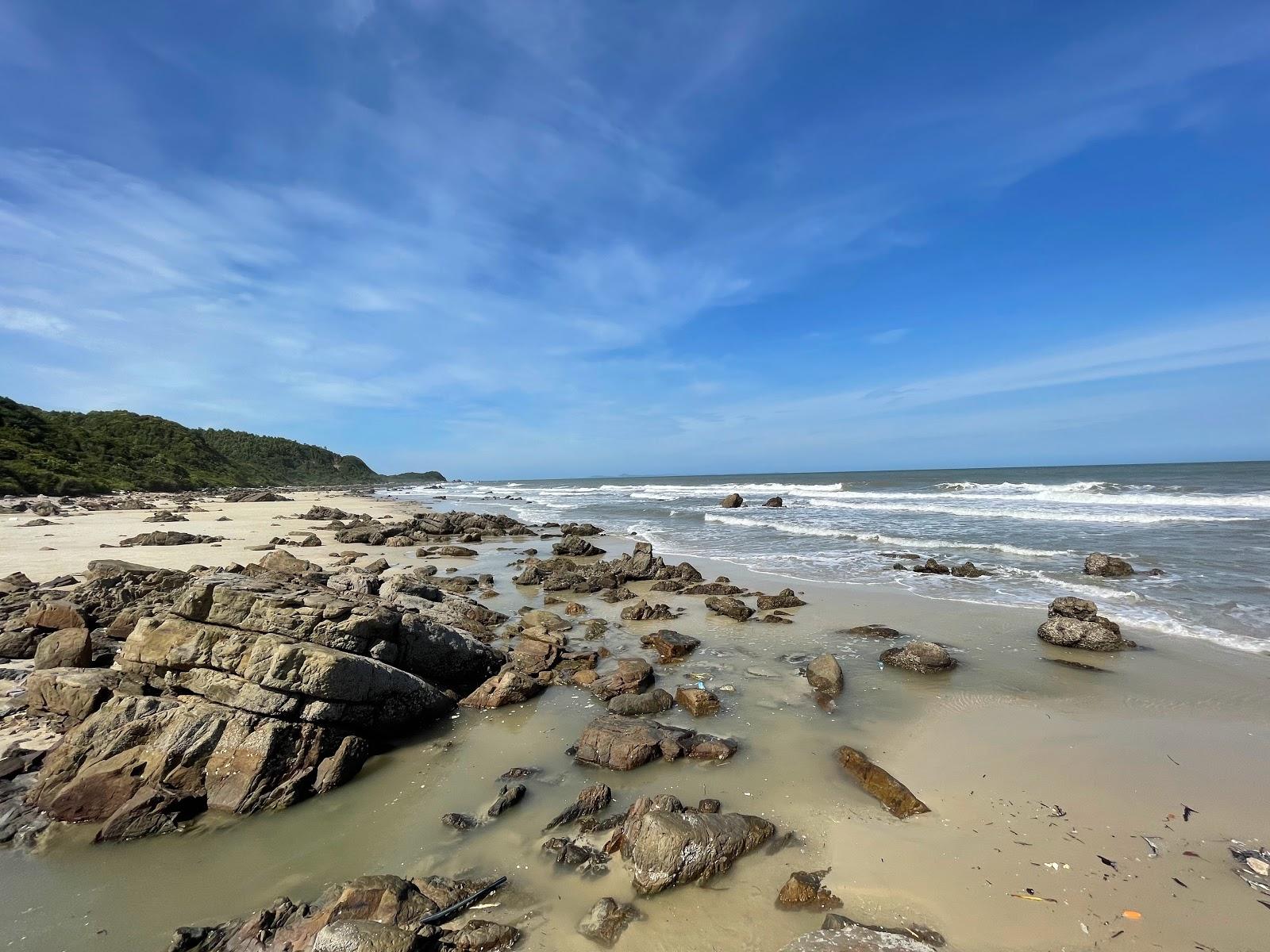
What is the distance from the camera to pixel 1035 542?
21672 mm

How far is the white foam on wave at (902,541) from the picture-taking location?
19438 millimetres

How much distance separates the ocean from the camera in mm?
12500

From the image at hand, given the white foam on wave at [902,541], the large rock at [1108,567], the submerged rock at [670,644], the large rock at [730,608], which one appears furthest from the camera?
the white foam on wave at [902,541]

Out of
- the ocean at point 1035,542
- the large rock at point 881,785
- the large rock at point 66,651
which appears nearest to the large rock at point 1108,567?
the ocean at point 1035,542

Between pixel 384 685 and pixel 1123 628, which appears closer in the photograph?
pixel 384 685

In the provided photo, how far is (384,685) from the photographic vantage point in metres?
6.73

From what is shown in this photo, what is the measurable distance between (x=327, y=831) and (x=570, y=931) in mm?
2669

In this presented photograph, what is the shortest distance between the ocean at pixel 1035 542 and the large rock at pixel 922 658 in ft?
16.7

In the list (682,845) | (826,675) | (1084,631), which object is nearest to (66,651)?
(682,845)

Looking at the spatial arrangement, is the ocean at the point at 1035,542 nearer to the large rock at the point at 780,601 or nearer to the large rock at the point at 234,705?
the large rock at the point at 780,601

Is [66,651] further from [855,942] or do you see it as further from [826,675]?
[826,675]

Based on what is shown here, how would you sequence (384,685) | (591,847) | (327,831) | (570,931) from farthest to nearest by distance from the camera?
(384,685), (327,831), (591,847), (570,931)

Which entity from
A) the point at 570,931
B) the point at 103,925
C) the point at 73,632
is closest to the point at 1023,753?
the point at 570,931

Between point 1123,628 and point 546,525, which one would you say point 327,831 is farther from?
point 546,525
